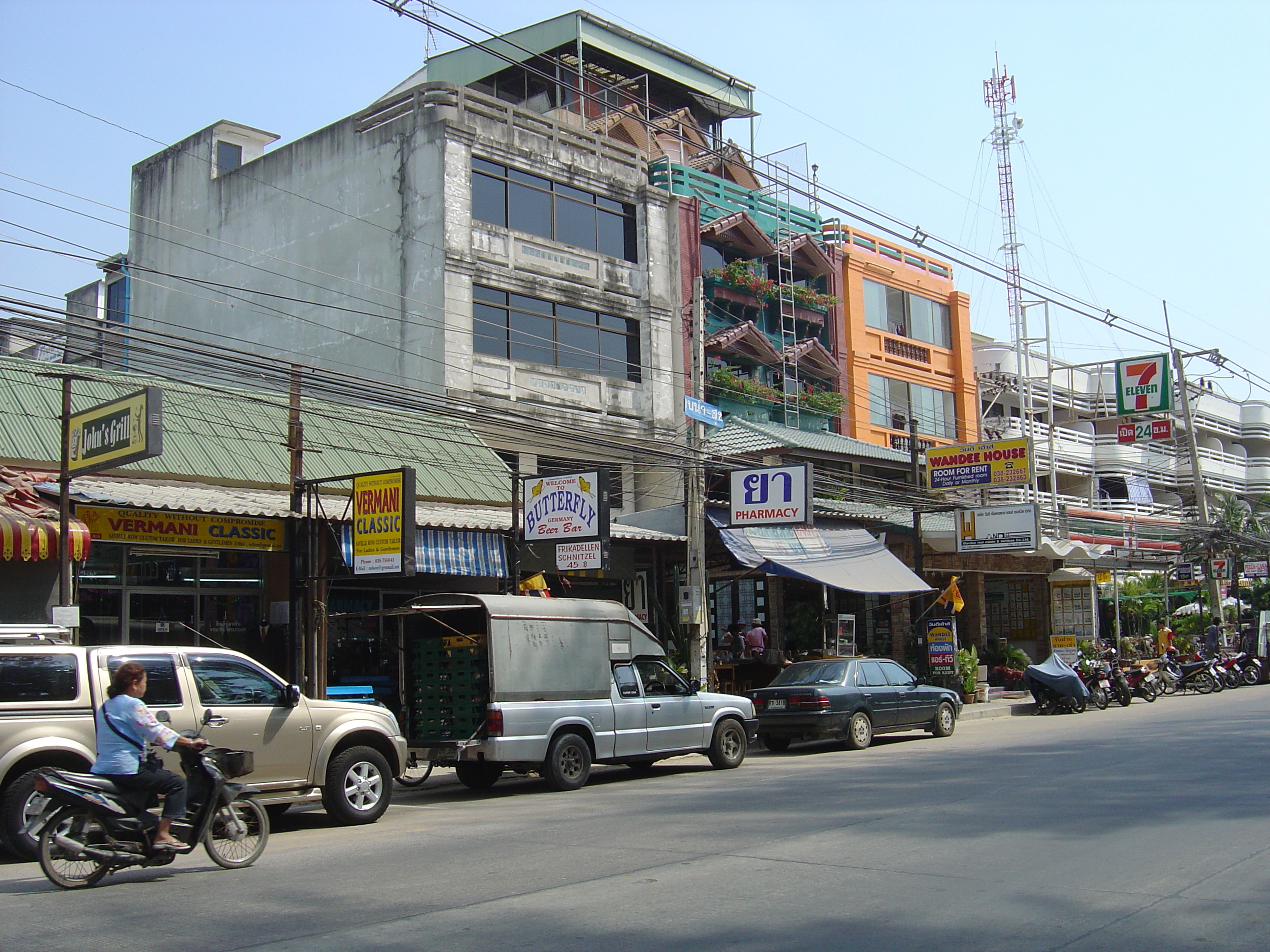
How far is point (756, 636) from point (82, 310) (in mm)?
25989

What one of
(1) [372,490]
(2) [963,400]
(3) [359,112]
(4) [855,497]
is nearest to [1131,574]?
(2) [963,400]

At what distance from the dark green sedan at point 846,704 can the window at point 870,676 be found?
1cm

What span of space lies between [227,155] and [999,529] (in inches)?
878

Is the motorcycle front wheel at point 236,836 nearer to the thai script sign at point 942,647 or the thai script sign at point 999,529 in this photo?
the thai script sign at point 942,647

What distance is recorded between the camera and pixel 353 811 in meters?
11.7

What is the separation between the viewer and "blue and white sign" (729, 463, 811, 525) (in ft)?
70.6

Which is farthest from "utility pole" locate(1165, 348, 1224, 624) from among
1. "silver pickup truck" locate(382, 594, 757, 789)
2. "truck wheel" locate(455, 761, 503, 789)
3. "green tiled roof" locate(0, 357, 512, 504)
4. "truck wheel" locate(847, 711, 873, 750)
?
"truck wheel" locate(455, 761, 503, 789)

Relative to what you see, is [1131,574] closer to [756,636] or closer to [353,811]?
[756,636]

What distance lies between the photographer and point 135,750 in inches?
335

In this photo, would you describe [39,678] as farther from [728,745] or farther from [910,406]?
[910,406]

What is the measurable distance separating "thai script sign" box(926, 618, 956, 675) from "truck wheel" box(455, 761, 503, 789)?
12.7 metres

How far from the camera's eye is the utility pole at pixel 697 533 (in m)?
20.2

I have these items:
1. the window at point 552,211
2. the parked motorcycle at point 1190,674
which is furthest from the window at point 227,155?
the parked motorcycle at point 1190,674

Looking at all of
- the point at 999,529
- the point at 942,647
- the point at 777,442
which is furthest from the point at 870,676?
the point at 999,529
